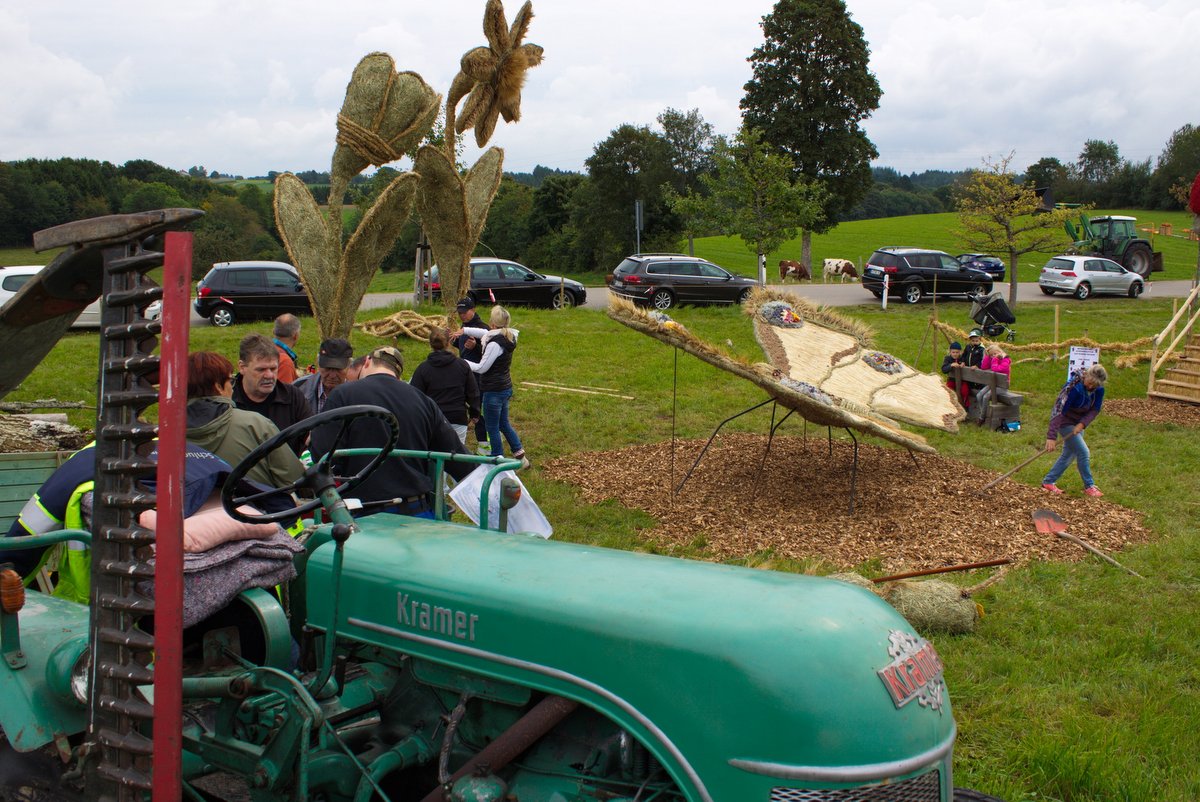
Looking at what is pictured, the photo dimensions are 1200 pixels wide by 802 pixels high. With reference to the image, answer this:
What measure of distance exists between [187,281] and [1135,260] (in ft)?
111

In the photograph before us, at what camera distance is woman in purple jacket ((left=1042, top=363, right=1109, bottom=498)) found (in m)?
8.52

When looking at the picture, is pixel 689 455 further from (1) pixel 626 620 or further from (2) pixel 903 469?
(1) pixel 626 620

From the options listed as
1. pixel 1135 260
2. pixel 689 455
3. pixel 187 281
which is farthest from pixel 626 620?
pixel 1135 260

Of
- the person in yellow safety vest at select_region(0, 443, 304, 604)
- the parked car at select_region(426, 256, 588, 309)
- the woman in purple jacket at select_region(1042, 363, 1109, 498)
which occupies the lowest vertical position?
the woman in purple jacket at select_region(1042, 363, 1109, 498)

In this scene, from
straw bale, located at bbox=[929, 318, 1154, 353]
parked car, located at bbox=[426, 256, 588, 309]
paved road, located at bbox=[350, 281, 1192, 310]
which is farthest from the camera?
paved road, located at bbox=[350, 281, 1192, 310]

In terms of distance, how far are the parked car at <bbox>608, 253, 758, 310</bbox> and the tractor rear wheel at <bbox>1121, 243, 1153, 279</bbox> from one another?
16560 millimetres

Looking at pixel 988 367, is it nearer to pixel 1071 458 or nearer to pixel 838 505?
pixel 1071 458

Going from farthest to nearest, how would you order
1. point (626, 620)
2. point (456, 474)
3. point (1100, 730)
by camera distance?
point (456, 474)
point (1100, 730)
point (626, 620)

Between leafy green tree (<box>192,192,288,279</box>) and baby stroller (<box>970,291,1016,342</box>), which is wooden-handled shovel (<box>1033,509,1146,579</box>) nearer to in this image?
baby stroller (<box>970,291,1016,342</box>)

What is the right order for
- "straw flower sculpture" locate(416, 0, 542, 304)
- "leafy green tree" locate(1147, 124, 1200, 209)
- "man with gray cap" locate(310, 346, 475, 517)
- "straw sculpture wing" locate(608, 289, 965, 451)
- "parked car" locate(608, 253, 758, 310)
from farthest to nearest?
"leafy green tree" locate(1147, 124, 1200, 209), "parked car" locate(608, 253, 758, 310), "straw flower sculpture" locate(416, 0, 542, 304), "straw sculpture wing" locate(608, 289, 965, 451), "man with gray cap" locate(310, 346, 475, 517)

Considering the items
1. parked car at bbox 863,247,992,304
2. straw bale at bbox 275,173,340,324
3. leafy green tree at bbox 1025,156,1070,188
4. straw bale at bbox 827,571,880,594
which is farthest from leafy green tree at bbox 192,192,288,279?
leafy green tree at bbox 1025,156,1070,188

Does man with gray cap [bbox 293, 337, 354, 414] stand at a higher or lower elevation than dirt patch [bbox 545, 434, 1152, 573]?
higher

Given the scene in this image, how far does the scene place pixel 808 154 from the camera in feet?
110

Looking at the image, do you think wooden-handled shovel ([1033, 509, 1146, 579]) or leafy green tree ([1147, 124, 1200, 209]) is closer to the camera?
wooden-handled shovel ([1033, 509, 1146, 579])
